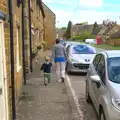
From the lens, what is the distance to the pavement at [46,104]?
7.11 m

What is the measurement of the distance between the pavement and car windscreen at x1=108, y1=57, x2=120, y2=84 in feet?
4.83

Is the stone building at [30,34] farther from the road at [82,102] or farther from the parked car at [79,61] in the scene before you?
the road at [82,102]

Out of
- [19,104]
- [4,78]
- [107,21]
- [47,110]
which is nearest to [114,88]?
[4,78]

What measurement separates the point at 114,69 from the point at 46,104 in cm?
260

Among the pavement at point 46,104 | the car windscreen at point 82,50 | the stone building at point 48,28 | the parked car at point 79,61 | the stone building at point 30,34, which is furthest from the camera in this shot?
the stone building at point 48,28

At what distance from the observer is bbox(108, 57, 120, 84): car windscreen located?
19.3 feet

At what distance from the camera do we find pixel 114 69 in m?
6.31

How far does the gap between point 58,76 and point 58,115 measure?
17.2 feet

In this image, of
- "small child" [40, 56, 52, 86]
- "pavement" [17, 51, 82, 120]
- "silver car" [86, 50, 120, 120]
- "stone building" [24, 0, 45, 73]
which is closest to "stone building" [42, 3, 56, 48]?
"stone building" [24, 0, 45, 73]

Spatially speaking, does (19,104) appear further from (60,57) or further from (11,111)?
(60,57)

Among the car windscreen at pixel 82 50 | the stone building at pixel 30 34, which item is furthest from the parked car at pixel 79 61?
the stone building at pixel 30 34

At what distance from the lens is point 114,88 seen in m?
5.36

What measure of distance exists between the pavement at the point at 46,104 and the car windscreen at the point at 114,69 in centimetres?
147

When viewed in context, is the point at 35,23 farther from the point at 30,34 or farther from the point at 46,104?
the point at 46,104
